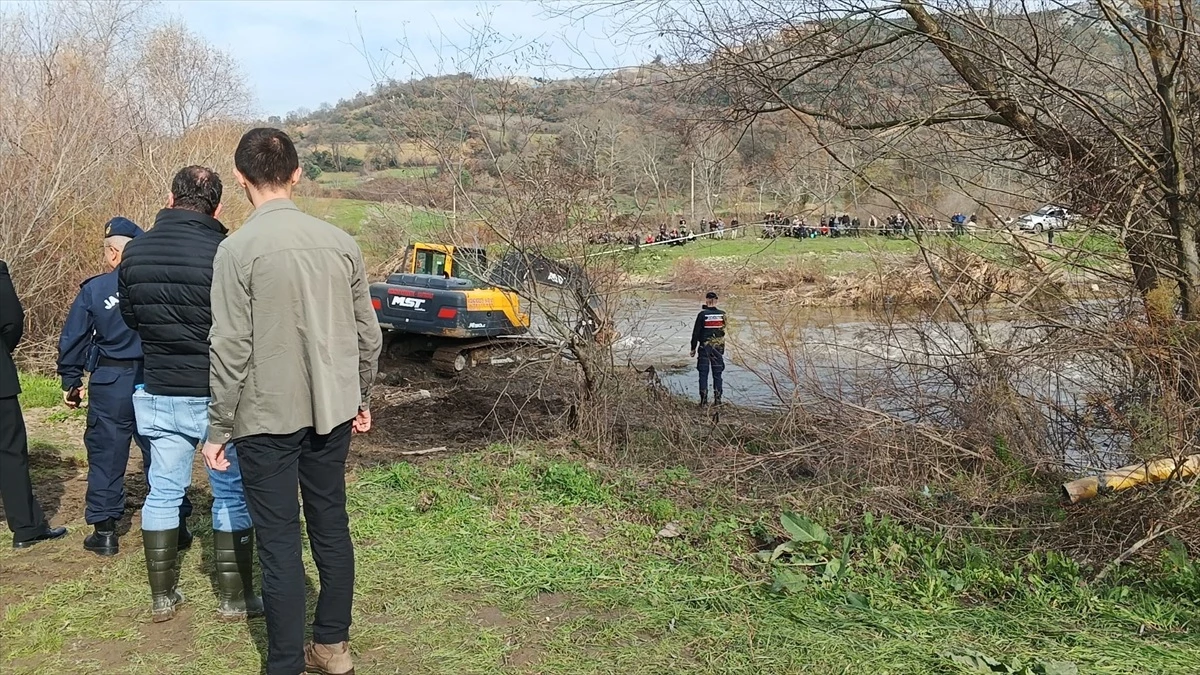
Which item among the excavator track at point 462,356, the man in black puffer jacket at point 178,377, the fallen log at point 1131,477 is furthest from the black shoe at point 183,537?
the excavator track at point 462,356

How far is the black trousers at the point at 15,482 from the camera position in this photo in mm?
5004

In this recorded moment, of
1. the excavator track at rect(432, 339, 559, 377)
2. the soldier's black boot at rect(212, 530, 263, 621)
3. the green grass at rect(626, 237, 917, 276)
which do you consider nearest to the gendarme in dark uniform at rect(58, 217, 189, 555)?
the soldier's black boot at rect(212, 530, 263, 621)

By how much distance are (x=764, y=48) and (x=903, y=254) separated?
191cm

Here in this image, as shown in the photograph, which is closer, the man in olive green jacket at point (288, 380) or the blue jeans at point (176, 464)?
the man in olive green jacket at point (288, 380)

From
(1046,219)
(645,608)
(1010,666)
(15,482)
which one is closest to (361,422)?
(645,608)

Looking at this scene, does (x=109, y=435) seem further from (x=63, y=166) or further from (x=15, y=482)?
(x=63, y=166)

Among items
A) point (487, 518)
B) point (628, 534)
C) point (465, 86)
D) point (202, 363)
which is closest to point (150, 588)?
point (202, 363)

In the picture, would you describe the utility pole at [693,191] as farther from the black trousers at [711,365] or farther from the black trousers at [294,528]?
the black trousers at [294,528]

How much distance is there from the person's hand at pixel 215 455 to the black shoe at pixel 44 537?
2384 mm

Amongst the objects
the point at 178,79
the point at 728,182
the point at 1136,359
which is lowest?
the point at 1136,359

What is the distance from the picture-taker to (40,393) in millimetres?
9875

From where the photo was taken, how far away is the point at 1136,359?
5539mm

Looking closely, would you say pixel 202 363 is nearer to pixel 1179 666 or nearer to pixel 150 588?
pixel 150 588

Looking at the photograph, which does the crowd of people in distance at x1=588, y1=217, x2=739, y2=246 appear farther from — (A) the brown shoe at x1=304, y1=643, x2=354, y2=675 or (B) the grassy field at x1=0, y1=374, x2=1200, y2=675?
(A) the brown shoe at x1=304, y1=643, x2=354, y2=675
